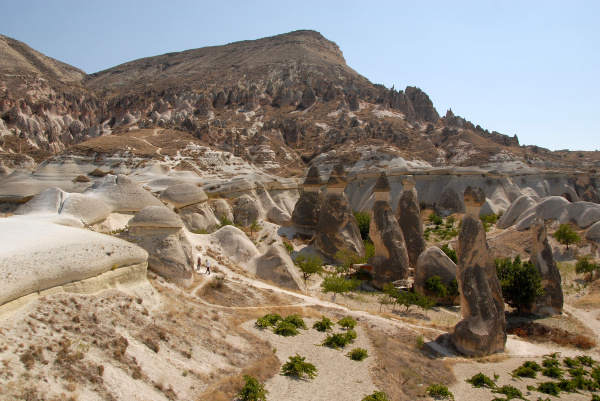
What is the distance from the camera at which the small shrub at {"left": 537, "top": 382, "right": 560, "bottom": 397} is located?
40.2 ft

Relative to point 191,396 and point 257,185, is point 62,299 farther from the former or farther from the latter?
point 257,185

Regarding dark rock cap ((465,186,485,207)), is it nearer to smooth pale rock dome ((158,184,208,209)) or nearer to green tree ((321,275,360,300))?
green tree ((321,275,360,300))

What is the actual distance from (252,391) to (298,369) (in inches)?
69.6

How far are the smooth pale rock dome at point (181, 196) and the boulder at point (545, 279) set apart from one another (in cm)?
1843

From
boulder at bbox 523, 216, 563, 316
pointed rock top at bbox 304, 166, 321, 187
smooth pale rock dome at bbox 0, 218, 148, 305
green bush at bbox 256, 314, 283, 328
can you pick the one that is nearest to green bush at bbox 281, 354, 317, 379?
green bush at bbox 256, 314, 283, 328

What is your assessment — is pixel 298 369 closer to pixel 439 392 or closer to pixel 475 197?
pixel 439 392

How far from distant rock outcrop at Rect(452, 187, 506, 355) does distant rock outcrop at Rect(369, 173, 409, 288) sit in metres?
6.80

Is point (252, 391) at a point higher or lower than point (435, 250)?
lower

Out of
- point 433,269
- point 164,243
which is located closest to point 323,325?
point 164,243

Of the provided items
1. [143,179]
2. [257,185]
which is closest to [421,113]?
[257,185]

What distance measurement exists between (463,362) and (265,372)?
22.2ft

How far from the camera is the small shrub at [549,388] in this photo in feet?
40.2

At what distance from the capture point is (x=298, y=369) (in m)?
10.0

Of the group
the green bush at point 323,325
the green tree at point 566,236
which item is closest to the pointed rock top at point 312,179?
the green tree at point 566,236
